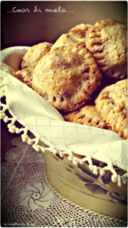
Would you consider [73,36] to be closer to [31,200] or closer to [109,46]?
[109,46]

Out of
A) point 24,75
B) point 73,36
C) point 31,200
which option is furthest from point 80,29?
point 31,200

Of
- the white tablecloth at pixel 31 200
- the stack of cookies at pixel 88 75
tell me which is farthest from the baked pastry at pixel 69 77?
the white tablecloth at pixel 31 200

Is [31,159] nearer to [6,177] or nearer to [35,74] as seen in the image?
[6,177]

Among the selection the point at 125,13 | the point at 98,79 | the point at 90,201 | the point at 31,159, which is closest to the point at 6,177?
the point at 31,159

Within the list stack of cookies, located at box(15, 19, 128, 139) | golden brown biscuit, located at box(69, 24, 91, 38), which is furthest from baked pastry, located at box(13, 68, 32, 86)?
golden brown biscuit, located at box(69, 24, 91, 38)

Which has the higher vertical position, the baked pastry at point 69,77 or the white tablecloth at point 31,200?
the baked pastry at point 69,77

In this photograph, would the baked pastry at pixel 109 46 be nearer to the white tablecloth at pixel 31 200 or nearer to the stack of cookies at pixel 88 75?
the stack of cookies at pixel 88 75

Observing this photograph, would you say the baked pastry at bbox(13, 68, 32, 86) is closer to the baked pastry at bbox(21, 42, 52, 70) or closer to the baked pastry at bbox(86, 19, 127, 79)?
the baked pastry at bbox(21, 42, 52, 70)
